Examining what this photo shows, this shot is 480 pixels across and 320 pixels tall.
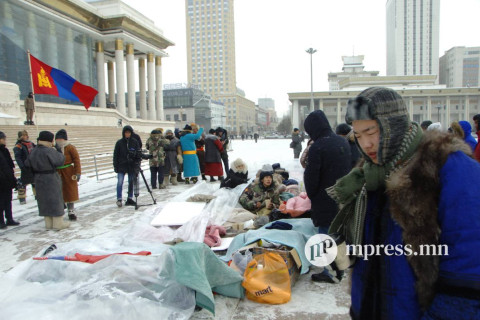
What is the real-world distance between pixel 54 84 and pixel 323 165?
733 cm

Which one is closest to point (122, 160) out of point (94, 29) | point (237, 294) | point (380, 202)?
point (237, 294)

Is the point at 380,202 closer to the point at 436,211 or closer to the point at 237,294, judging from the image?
the point at 436,211

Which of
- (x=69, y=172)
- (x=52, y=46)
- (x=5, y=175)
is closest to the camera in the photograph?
(x=5, y=175)

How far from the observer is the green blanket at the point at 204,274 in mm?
2895

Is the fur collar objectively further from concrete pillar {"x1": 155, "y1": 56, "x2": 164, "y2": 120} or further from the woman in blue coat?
concrete pillar {"x1": 155, "y1": 56, "x2": 164, "y2": 120}

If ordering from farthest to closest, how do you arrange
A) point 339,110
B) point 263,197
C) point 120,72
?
point 339,110 → point 120,72 → point 263,197

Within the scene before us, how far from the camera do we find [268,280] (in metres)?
3.33

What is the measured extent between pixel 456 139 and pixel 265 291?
2519 mm

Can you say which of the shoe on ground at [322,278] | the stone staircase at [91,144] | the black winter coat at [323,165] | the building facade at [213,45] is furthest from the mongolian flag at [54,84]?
the building facade at [213,45]

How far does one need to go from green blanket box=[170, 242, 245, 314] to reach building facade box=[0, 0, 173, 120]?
2859cm

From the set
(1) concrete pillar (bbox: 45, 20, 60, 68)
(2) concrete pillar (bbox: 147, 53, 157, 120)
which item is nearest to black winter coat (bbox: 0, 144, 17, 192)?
(1) concrete pillar (bbox: 45, 20, 60, 68)

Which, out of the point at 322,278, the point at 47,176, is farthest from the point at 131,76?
the point at 322,278

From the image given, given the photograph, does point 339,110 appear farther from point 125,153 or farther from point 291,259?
point 291,259

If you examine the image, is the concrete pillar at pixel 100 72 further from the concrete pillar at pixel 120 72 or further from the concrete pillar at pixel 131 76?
the concrete pillar at pixel 131 76
